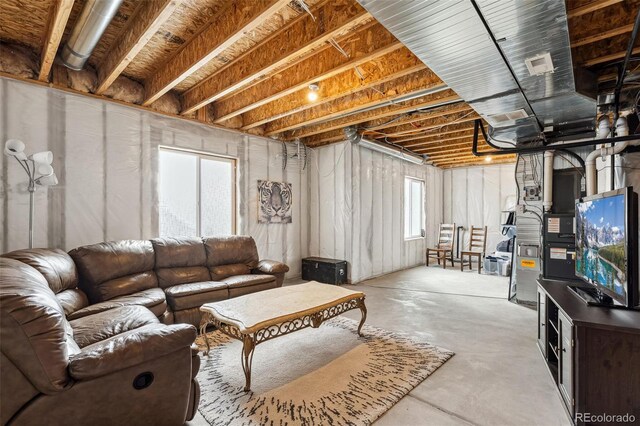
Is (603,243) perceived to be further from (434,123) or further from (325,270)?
(325,270)

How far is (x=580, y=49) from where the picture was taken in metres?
2.64

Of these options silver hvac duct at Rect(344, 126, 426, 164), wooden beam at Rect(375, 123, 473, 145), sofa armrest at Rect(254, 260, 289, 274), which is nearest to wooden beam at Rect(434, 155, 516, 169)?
silver hvac duct at Rect(344, 126, 426, 164)

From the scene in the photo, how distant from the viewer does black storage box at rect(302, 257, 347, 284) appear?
514 centimetres

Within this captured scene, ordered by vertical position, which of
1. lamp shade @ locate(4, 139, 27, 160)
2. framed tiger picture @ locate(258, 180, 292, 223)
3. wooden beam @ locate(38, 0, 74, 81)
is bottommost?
framed tiger picture @ locate(258, 180, 292, 223)

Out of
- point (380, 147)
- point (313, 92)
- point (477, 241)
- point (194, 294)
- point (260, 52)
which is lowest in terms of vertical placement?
point (194, 294)

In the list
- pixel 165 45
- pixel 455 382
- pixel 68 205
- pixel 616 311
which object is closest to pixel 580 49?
pixel 616 311

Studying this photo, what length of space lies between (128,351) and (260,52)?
2.62m

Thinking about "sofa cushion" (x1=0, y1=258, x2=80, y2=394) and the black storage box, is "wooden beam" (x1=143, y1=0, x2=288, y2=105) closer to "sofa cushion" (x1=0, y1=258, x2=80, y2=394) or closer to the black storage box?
"sofa cushion" (x1=0, y1=258, x2=80, y2=394)

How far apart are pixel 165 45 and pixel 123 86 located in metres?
1.05

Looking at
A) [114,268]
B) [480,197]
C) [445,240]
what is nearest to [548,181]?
[445,240]

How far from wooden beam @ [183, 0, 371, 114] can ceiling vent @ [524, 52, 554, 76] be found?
119cm

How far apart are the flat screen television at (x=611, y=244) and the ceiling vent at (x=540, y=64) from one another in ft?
3.21

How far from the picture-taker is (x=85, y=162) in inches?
132

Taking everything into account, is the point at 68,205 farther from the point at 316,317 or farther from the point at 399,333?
the point at 399,333
